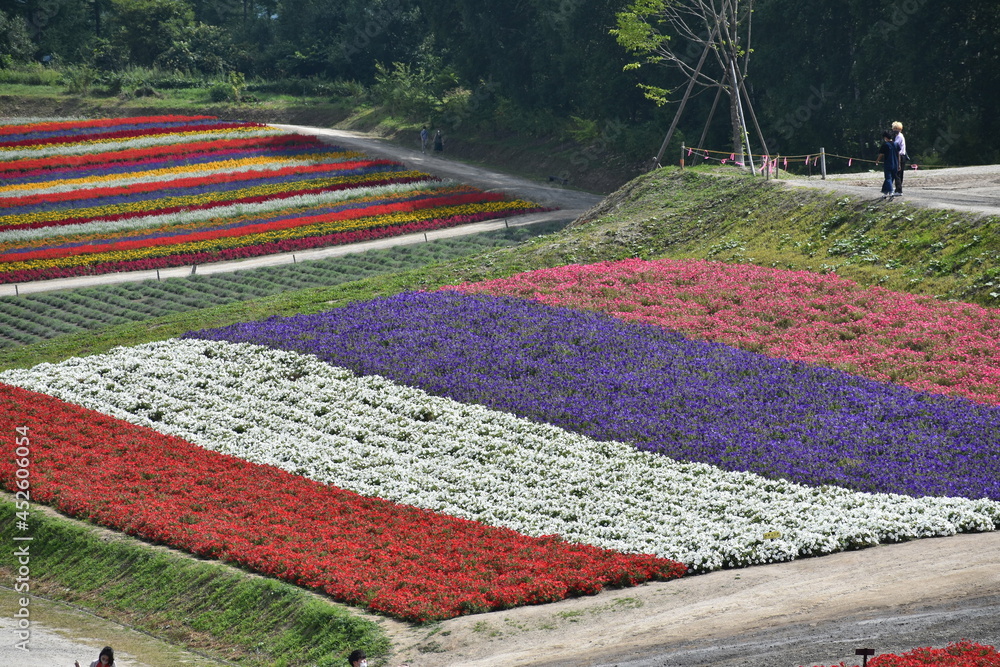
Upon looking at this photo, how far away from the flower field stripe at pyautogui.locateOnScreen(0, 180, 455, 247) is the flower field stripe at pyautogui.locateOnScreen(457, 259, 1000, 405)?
1884 centimetres

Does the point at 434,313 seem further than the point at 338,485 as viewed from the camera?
Yes

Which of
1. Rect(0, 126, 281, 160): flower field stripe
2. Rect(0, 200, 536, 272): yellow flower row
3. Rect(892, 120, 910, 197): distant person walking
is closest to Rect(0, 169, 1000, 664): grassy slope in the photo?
Rect(892, 120, 910, 197): distant person walking

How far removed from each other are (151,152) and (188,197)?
950cm

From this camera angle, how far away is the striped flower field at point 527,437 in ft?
50.9

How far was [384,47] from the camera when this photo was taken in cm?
8031

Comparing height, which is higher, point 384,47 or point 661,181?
point 384,47

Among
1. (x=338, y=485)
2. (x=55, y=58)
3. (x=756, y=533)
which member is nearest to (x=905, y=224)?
(x=756, y=533)

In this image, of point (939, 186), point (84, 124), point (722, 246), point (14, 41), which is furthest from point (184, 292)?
point (14, 41)

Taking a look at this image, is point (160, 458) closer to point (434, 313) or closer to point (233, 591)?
point (233, 591)

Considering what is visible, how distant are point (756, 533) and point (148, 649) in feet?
28.2
